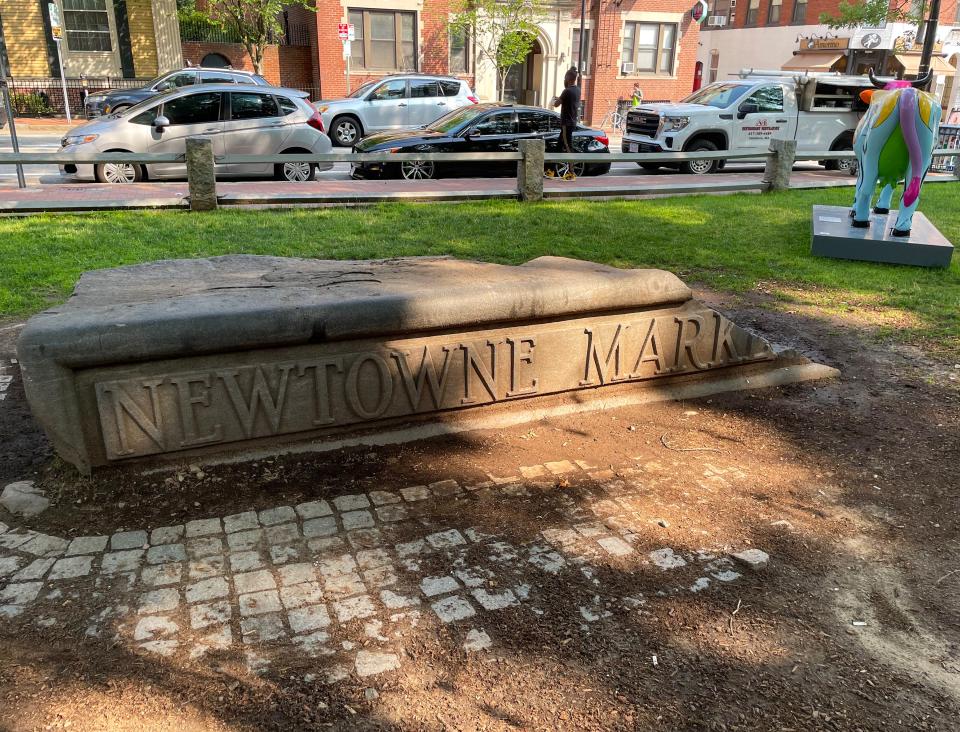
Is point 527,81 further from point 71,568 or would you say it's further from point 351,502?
point 71,568

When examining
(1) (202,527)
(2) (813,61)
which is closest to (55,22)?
(1) (202,527)

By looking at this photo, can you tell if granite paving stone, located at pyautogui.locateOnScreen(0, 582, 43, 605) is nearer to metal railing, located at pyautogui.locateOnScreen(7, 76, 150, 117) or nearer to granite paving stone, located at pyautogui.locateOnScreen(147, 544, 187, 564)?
granite paving stone, located at pyautogui.locateOnScreen(147, 544, 187, 564)

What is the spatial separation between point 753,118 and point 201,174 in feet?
41.2

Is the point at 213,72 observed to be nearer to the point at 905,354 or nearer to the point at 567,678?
the point at 905,354

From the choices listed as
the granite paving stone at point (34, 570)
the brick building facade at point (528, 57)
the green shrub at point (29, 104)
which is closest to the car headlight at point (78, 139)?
the granite paving stone at point (34, 570)

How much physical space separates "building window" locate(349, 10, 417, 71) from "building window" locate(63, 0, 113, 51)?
28.5 ft

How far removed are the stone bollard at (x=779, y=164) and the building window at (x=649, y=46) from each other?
74.9 ft

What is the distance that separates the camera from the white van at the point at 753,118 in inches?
690

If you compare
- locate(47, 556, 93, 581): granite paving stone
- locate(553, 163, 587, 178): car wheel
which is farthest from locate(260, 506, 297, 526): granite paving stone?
locate(553, 163, 587, 178): car wheel

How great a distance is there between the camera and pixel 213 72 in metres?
20.8

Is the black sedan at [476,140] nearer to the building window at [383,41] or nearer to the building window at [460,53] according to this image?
the building window at [383,41]

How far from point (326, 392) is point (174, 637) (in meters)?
1.61

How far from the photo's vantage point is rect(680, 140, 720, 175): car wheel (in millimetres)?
17156

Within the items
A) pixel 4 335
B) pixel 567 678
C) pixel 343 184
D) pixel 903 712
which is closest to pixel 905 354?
pixel 903 712
